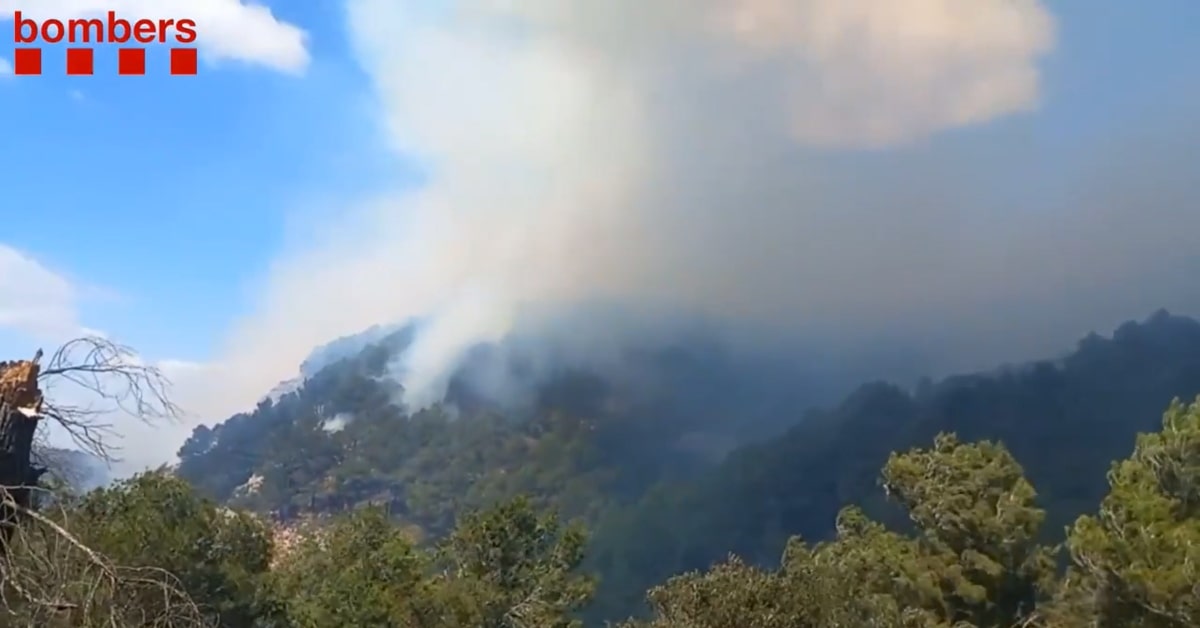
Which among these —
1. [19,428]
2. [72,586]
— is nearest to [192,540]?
[19,428]

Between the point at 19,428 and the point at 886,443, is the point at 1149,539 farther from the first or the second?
the point at 886,443

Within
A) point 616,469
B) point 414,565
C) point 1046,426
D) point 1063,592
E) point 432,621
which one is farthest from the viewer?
point 616,469

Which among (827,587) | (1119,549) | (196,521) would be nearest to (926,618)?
→ (1119,549)

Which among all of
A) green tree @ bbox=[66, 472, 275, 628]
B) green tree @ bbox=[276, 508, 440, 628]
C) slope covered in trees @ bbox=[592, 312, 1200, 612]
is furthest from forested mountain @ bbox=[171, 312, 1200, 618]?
green tree @ bbox=[66, 472, 275, 628]

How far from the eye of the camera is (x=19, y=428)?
4.74 metres

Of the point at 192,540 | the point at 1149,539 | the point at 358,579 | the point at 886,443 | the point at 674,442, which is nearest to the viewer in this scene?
the point at 1149,539

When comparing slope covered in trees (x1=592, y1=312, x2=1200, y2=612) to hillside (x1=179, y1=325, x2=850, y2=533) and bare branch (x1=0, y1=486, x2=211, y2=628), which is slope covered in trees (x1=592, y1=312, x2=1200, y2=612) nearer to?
hillside (x1=179, y1=325, x2=850, y2=533)

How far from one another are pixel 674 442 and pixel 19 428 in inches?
4113

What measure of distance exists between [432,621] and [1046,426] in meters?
69.8

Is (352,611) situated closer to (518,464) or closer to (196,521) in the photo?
(196,521)

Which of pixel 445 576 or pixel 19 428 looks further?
pixel 445 576

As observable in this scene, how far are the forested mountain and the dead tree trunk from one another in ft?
185

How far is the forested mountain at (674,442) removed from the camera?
257 feet

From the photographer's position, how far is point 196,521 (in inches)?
747
